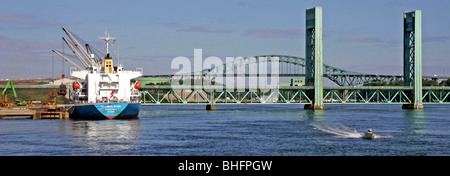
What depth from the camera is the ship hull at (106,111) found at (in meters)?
91.0

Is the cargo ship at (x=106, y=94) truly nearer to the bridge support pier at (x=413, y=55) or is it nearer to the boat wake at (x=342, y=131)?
the boat wake at (x=342, y=131)

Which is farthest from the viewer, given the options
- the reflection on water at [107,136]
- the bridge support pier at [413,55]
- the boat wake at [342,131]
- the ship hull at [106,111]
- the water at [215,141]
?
the bridge support pier at [413,55]

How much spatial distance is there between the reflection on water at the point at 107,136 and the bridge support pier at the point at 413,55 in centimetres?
10589

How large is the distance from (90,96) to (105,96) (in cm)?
231

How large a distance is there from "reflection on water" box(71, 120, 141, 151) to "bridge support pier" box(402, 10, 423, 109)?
105890 mm

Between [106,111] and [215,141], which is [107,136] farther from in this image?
[106,111]

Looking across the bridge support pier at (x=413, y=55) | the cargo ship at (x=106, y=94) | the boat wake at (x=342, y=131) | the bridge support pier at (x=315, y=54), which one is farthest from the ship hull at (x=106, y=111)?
the bridge support pier at (x=413, y=55)

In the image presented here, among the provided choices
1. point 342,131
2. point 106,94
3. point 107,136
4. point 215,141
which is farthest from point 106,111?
point 342,131

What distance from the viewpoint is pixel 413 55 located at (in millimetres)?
168375

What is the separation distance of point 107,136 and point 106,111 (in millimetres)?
28899
